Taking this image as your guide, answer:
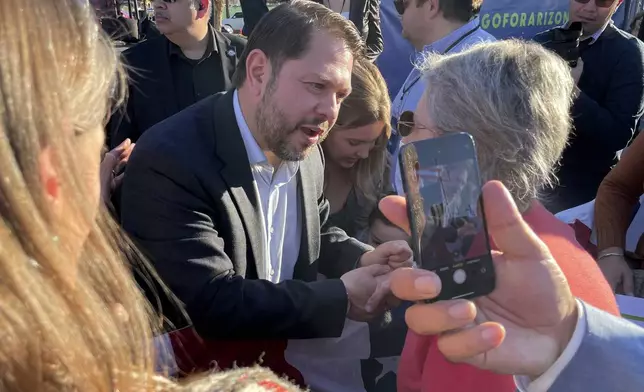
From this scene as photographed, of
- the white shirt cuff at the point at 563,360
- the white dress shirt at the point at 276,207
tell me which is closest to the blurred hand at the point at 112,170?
the white dress shirt at the point at 276,207

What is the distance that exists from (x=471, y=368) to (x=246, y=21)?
4032 mm

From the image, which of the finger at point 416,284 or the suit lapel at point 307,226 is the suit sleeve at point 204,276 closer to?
the suit lapel at point 307,226

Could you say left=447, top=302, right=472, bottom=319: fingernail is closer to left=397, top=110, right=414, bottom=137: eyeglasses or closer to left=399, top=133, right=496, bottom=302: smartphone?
left=399, top=133, right=496, bottom=302: smartphone

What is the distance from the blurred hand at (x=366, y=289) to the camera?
63.1 inches

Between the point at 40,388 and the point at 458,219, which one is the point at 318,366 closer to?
the point at 458,219

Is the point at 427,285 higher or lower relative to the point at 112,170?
higher

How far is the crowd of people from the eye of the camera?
0.56 m

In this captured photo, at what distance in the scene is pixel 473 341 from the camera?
856 mm

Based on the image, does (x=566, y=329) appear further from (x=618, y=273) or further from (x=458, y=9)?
(x=458, y=9)

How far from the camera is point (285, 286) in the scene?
5.20 feet

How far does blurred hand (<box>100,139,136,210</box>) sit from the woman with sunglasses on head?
1381 millimetres

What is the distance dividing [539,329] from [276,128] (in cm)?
111

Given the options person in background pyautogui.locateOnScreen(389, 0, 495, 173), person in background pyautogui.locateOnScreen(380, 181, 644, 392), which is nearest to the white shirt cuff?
person in background pyautogui.locateOnScreen(380, 181, 644, 392)

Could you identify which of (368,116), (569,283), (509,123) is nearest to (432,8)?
(368,116)
